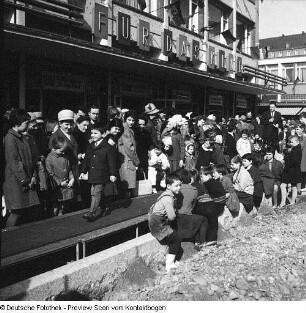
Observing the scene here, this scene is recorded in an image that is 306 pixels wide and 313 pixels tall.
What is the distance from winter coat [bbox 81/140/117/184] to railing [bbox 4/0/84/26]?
12.0 ft

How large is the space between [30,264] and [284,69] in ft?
110

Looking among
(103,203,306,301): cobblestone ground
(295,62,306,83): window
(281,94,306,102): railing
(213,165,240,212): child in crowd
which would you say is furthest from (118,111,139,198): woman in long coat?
(295,62,306,83): window

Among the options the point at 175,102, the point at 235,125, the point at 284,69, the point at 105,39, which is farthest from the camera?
the point at 284,69

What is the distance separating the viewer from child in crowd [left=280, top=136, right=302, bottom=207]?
875 cm

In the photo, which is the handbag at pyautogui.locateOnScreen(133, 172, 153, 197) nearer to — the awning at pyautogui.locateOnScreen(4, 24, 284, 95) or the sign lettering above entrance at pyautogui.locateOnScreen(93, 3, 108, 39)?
the awning at pyautogui.locateOnScreen(4, 24, 284, 95)

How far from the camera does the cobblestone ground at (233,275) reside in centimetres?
433

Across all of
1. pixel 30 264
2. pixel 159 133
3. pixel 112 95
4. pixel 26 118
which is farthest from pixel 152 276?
pixel 112 95

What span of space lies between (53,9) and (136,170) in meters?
3.98

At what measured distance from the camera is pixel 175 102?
14.2m

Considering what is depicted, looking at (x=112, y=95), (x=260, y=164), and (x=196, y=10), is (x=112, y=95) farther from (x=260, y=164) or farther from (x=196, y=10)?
(x=196, y=10)

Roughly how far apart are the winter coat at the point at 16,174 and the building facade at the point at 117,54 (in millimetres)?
2204

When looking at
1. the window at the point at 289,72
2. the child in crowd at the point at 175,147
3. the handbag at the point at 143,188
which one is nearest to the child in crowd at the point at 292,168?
the child in crowd at the point at 175,147
